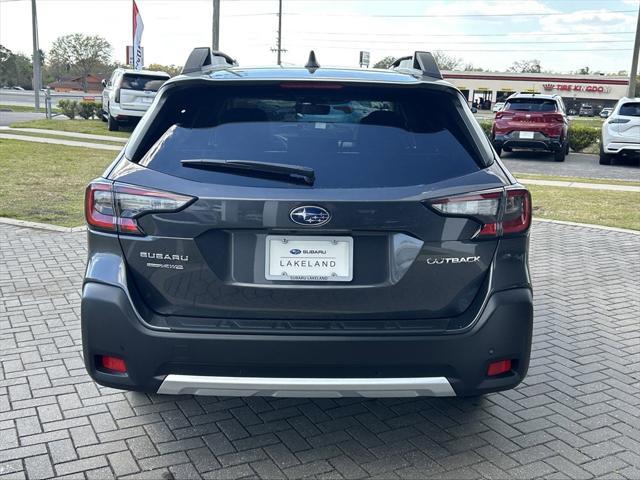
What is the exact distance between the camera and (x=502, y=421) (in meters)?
3.69

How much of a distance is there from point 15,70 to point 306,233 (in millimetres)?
107507

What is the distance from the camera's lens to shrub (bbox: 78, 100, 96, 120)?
28.4 m

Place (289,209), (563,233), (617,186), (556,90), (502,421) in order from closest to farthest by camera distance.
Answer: (289,209), (502,421), (563,233), (617,186), (556,90)

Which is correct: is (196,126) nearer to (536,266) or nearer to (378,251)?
(378,251)

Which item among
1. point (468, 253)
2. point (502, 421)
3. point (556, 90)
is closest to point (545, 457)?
point (502, 421)

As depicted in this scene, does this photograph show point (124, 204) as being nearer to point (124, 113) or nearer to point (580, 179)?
point (580, 179)

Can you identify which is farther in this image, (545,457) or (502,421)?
(502,421)

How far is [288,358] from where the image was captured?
2.82 m

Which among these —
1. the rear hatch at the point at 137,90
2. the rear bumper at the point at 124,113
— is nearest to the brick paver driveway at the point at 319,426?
the rear hatch at the point at 137,90

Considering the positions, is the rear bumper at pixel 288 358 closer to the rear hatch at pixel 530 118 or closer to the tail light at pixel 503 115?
the rear hatch at pixel 530 118

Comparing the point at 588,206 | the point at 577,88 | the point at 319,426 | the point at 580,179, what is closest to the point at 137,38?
the point at 580,179

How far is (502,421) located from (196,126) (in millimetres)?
2188

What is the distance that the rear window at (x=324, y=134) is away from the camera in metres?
2.91

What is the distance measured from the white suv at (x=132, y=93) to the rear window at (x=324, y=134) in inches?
730
